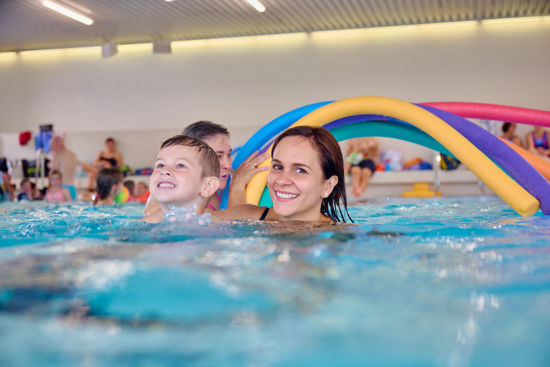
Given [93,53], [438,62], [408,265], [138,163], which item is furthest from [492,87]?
[408,265]

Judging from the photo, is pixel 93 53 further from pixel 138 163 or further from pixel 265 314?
pixel 265 314

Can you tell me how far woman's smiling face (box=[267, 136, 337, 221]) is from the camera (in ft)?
9.00

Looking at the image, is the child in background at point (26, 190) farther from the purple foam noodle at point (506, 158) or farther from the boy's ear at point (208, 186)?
the purple foam noodle at point (506, 158)

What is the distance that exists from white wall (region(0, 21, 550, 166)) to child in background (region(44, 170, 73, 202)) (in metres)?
2.46

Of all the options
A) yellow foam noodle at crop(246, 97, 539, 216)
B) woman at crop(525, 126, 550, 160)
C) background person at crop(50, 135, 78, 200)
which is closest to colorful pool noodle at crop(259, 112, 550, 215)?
yellow foam noodle at crop(246, 97, 539, 216)

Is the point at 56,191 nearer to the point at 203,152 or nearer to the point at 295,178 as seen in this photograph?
the point at 203,152

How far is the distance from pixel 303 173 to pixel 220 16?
8.45 metres

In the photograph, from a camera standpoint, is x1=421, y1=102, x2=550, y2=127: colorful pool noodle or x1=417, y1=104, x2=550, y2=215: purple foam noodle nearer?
x1=417, y1=104, x2=550, y2=215: purple foam noodle

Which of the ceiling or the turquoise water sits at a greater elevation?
the ceiling

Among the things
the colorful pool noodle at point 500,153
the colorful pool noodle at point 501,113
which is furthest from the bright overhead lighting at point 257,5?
the colorful pool noodle at point 500,153

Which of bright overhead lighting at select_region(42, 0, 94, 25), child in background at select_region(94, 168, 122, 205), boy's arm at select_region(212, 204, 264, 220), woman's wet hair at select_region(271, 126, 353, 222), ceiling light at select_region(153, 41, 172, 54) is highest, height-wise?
bright overhead lighting at select_region(42, 0, 94, 25)

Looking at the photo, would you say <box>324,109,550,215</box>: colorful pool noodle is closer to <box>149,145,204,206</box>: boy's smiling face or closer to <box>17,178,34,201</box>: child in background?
<box>149,145,204,206</box>: boy's smiling face

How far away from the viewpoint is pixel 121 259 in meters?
1.88

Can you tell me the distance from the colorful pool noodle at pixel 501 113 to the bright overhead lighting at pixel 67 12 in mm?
7588
